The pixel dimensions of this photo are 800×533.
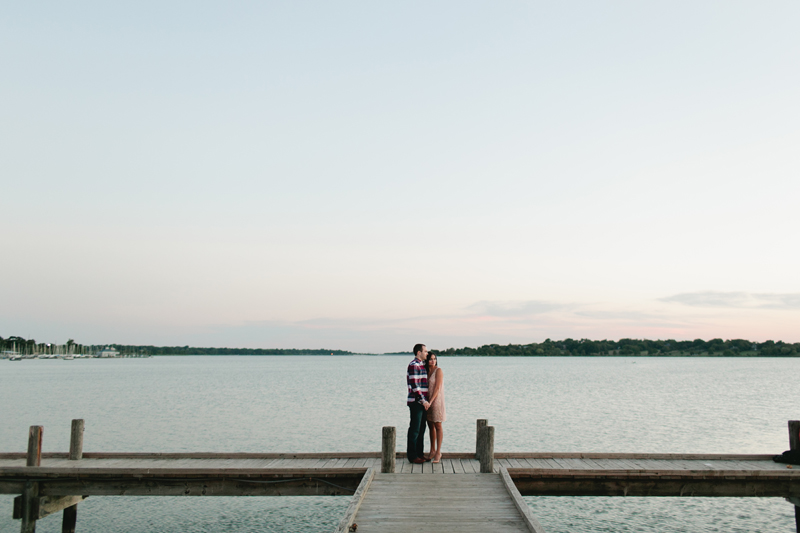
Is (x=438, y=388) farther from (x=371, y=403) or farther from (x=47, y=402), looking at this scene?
(x=47, y=402)

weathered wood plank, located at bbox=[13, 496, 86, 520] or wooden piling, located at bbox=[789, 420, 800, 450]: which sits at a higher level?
wooden piling, located at bbox=[789, 420, 800, 450]

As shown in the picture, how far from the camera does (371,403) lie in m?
49.2

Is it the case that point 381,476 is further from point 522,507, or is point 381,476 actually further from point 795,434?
point 795,434

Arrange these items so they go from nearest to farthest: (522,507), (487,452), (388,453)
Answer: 1. (522,507)
2. (388,453)
3. (487,452)

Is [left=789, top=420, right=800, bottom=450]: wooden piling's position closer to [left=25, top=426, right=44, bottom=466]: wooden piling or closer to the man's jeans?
the man's jeans

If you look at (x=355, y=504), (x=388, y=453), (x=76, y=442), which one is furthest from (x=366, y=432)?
(x=355, y=504)

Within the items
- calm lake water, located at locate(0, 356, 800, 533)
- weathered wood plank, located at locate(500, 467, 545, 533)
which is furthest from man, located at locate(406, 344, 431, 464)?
calm lake water, located at locate(0, 356, 800, 533)

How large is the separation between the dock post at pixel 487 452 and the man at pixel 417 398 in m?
1.16

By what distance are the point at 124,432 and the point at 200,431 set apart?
14.1ft

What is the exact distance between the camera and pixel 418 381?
11.3m

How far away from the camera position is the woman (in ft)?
36.8

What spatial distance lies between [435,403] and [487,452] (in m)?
1.39

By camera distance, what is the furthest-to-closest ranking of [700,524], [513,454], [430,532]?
[700,524] → [513,454] → [430,532]

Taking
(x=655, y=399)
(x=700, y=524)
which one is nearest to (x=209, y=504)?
(x=700, y=524)
